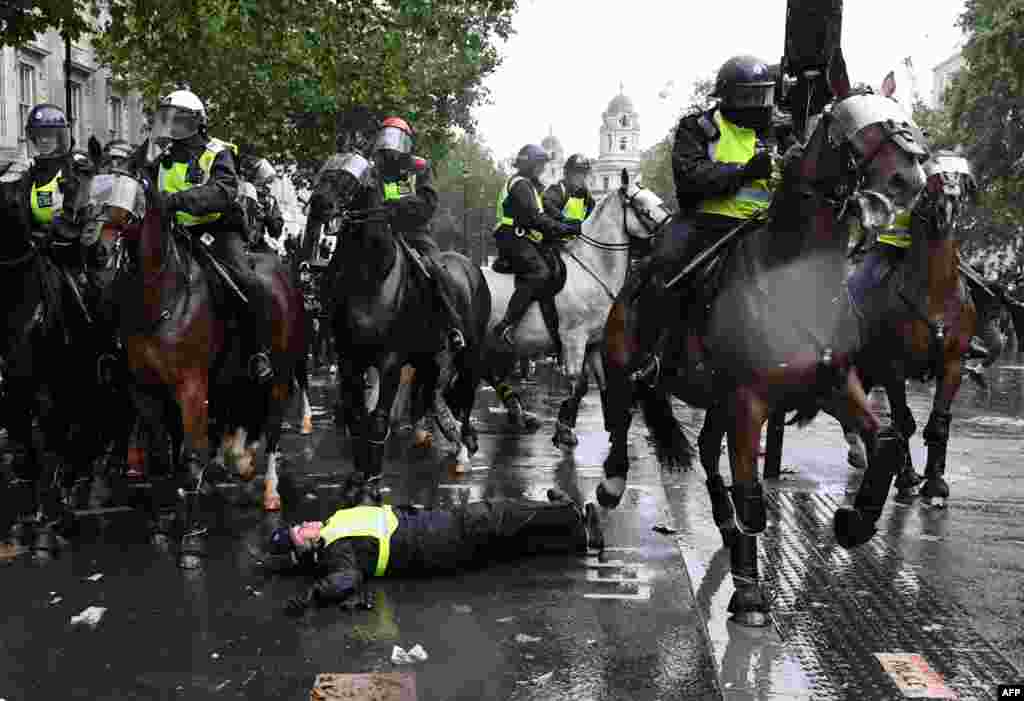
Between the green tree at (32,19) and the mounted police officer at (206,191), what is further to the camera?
the green tree at (32,19)

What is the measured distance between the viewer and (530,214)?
39.3 feet

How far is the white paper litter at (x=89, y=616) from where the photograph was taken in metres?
5.99

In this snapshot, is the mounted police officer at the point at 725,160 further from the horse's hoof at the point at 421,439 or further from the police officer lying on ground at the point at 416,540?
the horse's hoof at the point at 421,439

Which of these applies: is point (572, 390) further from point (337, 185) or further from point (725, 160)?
point (725, 160)

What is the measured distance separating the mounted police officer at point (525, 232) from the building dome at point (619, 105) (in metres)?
153

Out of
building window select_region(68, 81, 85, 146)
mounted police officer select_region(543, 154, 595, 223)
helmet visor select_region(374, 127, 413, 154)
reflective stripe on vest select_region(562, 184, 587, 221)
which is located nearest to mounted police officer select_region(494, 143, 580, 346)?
mounted police officer select_region(543, 154, 595, 223)

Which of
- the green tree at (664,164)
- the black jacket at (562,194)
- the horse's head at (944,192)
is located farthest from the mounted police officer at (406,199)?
the green tree at (664,164)

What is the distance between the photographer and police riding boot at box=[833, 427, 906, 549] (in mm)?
5812

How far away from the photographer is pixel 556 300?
41.8 feet

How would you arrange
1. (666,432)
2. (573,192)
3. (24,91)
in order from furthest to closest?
(24,91) < (573,192) < (666,432)

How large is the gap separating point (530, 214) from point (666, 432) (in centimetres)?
468

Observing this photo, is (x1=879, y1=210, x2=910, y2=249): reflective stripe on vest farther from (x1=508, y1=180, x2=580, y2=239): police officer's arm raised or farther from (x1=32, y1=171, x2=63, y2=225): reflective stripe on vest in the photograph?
(x1=32, y1=171, x2=63, y2=225): reflective stripe on vest

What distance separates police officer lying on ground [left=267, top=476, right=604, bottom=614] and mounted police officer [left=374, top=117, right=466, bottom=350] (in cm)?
243

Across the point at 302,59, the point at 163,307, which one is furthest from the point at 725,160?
Answer: the point at 302,59
